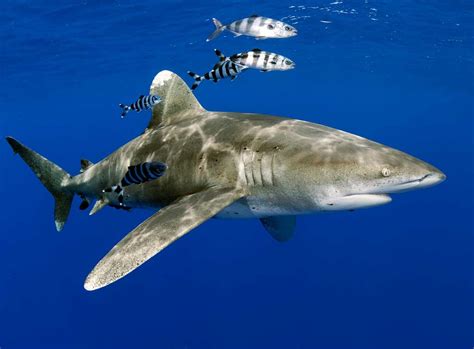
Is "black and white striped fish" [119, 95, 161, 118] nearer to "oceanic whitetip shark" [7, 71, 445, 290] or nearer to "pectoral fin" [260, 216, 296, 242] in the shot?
"oceanic whitetip shark" [7, 71, 445, 290]

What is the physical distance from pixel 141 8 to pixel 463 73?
37.6m

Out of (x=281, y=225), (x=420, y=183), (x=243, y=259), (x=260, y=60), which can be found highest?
(x=260, y=60)

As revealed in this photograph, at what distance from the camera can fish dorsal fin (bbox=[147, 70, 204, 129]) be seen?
19.9ft

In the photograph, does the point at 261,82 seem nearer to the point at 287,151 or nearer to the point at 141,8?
the point at 141,8

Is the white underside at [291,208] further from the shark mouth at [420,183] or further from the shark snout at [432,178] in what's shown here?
the shark snout at [432,178]

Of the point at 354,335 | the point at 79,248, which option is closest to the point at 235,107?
the point at 79,248

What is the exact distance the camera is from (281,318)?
2095 cm

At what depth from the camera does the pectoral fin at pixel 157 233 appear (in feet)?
10.9

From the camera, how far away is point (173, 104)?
241 inches

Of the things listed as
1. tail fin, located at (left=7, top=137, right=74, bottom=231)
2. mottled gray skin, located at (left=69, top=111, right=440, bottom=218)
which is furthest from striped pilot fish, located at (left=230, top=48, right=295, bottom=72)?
tail fin, located at (left=7, top=137, right=74, bottom=231)

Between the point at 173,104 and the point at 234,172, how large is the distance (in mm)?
2144

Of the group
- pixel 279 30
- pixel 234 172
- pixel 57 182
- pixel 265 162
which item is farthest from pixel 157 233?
pixel 57 182

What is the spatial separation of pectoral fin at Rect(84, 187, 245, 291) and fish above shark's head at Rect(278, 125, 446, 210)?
81cm

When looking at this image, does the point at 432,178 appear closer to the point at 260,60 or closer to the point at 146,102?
the point at 260,60
